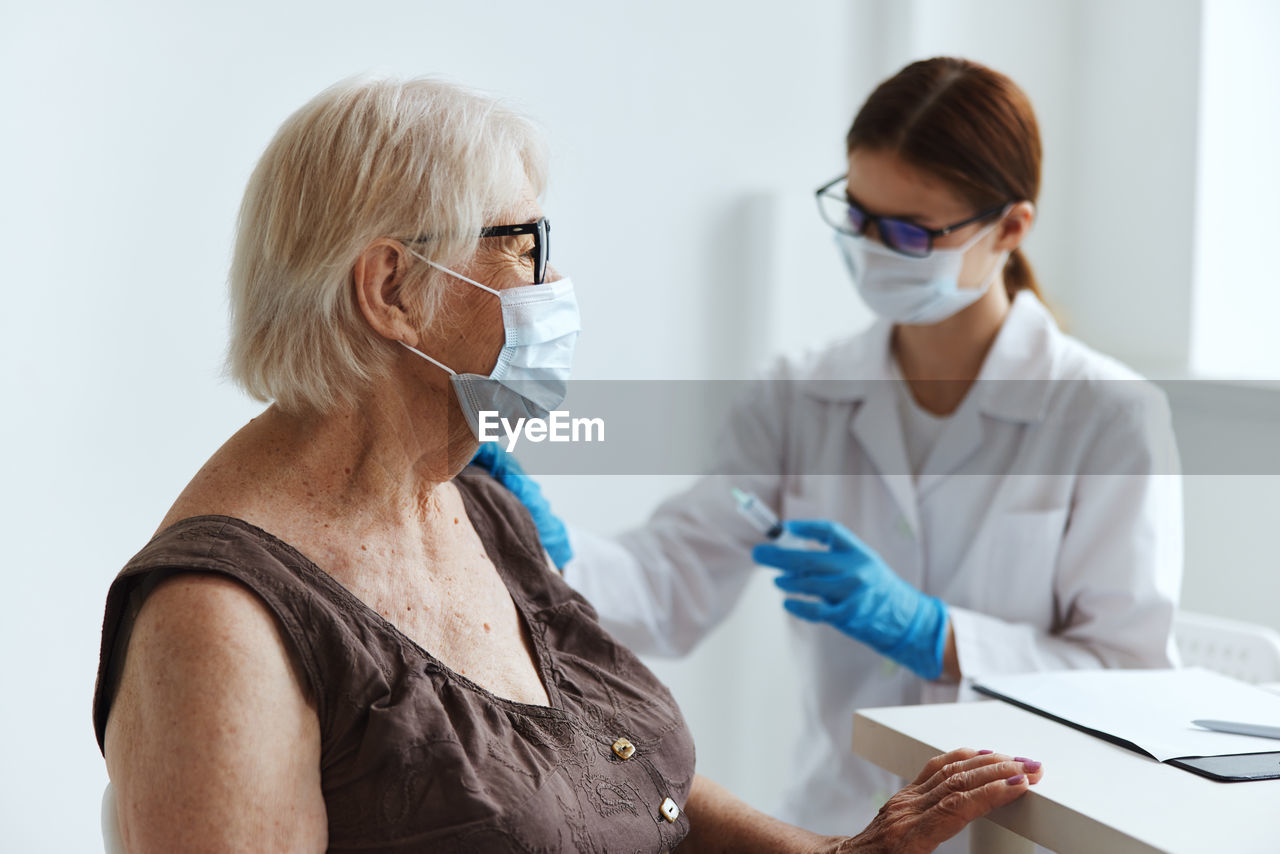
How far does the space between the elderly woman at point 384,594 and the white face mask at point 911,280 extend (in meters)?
0.73

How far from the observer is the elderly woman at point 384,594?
873mm

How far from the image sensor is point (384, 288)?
1.07m

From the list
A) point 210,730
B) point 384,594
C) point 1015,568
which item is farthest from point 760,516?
point 210,730

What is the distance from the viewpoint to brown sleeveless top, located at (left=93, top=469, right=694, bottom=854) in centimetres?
92

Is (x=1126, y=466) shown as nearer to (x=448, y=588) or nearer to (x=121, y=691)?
(x=448, y=588)

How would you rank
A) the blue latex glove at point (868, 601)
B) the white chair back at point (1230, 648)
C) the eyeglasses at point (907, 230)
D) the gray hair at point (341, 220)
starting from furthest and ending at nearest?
the white chair back at point (1230, 648), the eyeglasses at point (907, 230), the blue latex glove at point (868, 601), the gray hair at point (341, 220)

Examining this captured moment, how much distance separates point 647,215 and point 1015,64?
101 centimetres

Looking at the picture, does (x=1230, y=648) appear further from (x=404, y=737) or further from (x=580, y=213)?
(x=404, y=737)

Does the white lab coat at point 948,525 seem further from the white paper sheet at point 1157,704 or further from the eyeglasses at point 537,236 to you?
the eyeglasses at point 537,236

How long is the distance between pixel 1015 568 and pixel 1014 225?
1.76 ft

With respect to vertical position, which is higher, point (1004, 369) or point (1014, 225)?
point (1014, 225)

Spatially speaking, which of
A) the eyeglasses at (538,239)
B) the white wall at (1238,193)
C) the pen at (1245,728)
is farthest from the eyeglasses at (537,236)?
the white wall at (1238,193)

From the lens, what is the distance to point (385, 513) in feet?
3.60

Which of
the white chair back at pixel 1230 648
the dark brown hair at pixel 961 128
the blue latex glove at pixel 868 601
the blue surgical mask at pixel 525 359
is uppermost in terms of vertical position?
the dark brown hair at pixel 961 128
